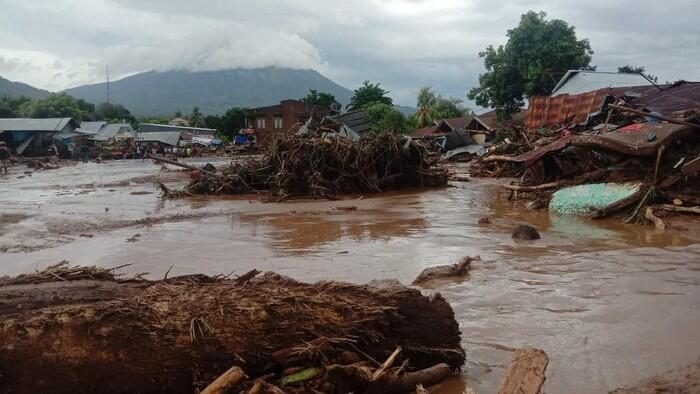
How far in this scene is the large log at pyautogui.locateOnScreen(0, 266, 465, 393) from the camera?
294 centimetres

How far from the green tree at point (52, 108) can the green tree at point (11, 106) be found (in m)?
0.68

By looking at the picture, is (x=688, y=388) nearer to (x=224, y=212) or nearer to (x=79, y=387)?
(x=79, y=387)

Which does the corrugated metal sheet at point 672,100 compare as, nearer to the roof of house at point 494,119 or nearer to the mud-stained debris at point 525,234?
Result: the mud-stained debris at point 525,234

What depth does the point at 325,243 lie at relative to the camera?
842 cm

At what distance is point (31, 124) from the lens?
42938 millimetres

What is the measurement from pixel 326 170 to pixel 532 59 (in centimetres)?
2172

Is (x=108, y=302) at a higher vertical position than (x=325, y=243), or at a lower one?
higher

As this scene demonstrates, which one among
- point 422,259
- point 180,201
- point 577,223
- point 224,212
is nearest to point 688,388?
point 422,259

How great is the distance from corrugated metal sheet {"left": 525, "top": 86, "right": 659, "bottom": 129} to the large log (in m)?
17.7

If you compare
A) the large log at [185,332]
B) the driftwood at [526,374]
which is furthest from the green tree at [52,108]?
the driftwood at [526,374]

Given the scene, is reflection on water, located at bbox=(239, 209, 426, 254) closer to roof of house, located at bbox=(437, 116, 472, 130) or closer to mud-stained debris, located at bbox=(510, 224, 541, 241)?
mud-stained debris, located at bbox=(510, 224, 541, 241)

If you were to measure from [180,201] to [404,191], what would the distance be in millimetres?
6039

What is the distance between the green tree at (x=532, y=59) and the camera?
106 ft

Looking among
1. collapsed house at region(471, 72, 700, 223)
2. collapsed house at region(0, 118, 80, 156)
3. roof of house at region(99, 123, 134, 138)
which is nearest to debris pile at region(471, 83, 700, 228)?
collapsed house at region(471, 72, 700, 223)
